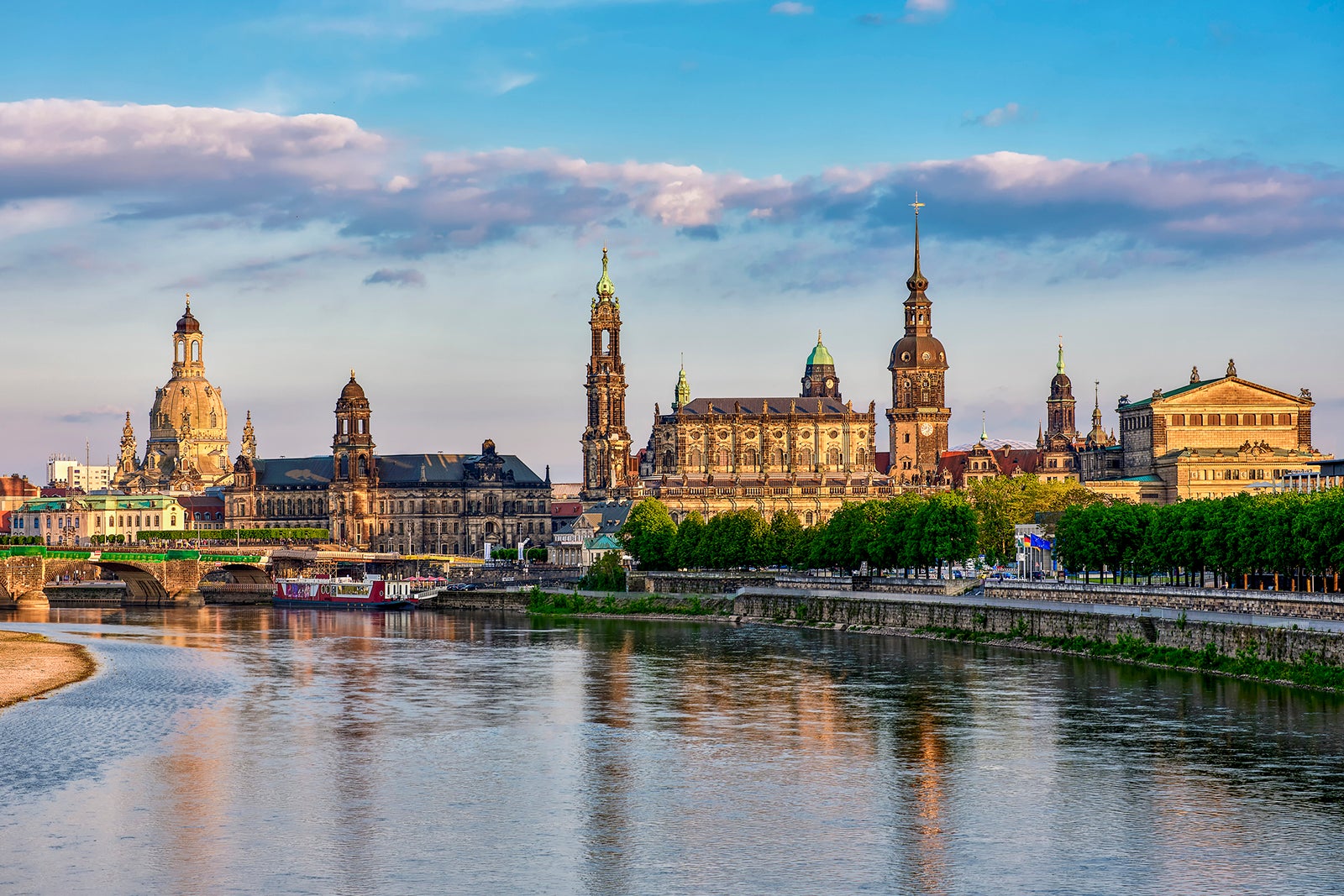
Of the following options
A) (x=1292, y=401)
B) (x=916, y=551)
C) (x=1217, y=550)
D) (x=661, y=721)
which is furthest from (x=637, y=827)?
(x=1292, y=401)

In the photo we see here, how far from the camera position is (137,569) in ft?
474

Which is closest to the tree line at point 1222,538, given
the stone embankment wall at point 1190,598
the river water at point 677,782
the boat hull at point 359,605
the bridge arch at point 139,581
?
the stone embankment wall at point 1190,598

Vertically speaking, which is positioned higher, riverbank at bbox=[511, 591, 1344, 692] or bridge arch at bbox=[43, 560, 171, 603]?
bridge arch at bbox=[43, 560, 171, 603]

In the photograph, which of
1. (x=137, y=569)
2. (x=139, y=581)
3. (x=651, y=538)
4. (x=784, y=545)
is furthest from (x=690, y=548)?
(x=139, y=581)

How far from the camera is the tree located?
15512cm

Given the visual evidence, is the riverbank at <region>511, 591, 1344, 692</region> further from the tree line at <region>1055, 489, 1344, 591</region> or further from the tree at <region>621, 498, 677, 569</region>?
the tree at <region>621, 498, 677, 569</region>

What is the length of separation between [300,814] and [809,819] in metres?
11.8

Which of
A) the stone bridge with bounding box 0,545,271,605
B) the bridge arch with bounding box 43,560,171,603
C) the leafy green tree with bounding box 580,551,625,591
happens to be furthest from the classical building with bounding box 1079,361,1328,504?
the bridge arch with bounding box 43,560,171,603

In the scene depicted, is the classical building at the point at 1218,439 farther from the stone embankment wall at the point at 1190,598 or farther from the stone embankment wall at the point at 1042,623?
the stone embankment wall at the point at 1190,598

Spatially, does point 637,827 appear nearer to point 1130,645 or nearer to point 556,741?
point 556,741

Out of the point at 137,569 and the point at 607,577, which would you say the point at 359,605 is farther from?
the point at 607,577

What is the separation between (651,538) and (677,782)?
356 ft

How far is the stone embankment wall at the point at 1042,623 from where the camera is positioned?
67.2m

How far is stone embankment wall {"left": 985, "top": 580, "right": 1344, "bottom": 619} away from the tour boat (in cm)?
6055
